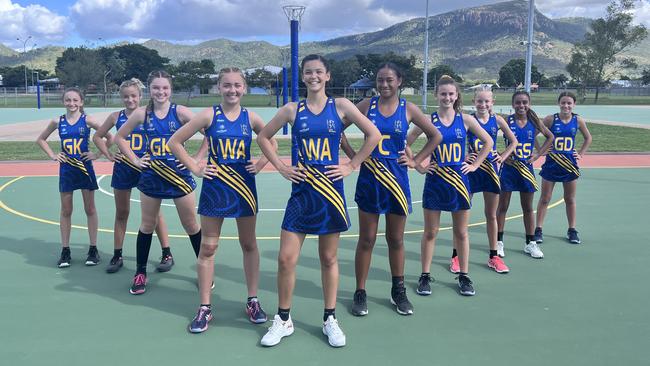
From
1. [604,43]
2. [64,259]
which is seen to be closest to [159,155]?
[64,259]

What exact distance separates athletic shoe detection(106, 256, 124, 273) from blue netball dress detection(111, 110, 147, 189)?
0.84 meters

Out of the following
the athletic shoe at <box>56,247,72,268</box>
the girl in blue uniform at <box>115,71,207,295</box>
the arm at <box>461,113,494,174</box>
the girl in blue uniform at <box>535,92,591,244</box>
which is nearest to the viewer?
the girl in blue uniform at <box>115,71,207,295</box>

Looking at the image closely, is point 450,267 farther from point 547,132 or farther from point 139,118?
point 139,118

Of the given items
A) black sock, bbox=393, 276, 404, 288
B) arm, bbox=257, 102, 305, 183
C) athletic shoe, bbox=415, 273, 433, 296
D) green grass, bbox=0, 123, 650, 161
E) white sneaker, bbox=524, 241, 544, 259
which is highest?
arm, bbox=257, 102, 305, 183

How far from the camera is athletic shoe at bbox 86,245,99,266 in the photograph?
240 inches

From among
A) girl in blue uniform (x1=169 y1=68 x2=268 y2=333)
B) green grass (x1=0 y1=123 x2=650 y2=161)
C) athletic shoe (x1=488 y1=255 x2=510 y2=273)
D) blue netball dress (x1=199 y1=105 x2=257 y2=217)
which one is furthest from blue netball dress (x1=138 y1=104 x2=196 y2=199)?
green grass (x1=0 y1=123 x2=650 y2=161)

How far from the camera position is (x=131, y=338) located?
4.25m

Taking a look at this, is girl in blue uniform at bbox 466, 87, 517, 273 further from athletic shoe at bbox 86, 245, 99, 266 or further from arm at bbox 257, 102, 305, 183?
athletic shoe at bbox 86, 245, 99, 266

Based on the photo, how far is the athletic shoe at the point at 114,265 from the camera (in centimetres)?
583

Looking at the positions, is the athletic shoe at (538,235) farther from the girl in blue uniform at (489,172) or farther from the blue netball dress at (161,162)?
the blue netball dress at (161,162)

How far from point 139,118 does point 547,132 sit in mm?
4744

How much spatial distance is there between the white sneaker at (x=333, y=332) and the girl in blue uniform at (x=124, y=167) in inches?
96.4

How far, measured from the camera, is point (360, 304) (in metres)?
4.74

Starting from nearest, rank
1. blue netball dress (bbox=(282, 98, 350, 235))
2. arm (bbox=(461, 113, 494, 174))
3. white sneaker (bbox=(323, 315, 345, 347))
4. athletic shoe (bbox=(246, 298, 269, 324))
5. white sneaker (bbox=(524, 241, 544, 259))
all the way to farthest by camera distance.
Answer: blue netball dress (bbox=(282, 98, 350, 235)) < white sneaker (bbox=(323, 315, 345, 347)) < athletic shoe (bbox=(246, 298, 269, 324)) < arm (bbox=(461, 113, 494, 174)) < white sneaker (bbox=(524, 241, 544, 259))
